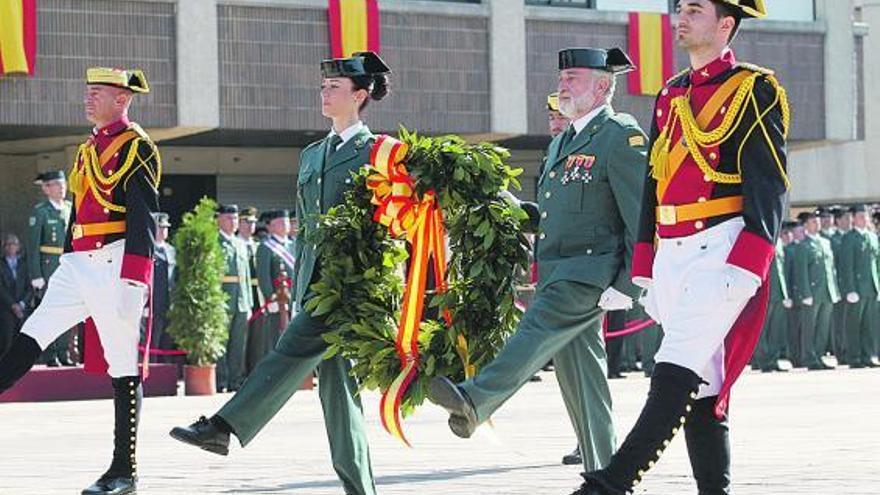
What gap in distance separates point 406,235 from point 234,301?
14790 mm

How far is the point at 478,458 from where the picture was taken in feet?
40.3

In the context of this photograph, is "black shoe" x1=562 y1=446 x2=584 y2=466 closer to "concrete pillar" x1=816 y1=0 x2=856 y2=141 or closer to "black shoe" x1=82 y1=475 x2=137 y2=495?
"black shoe" x1=82 y1=475 x2=137 y2=495

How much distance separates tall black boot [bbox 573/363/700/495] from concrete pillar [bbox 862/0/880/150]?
38.6 metres

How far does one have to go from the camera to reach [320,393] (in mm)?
8953

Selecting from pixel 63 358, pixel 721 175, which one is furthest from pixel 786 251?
pixel 721 175

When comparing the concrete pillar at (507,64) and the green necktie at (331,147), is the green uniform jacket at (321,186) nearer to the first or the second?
the green necktie at (331,147)

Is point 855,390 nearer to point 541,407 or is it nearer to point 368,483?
point 541,407

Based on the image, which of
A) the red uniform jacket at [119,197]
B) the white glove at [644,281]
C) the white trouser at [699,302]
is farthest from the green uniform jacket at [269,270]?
the white trouser at [699,302]

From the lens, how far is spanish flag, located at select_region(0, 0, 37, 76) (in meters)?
24.6

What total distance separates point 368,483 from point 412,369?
22.0 inches

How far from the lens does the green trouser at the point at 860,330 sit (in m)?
28.1

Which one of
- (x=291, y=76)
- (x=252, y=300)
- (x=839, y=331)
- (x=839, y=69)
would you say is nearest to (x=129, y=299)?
(x=252, y=300)

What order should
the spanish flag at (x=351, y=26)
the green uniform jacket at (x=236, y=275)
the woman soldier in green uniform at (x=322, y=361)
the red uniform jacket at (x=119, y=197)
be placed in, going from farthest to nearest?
the spanish flag at (x=351, y=26)
the green uniform jacket at (x=236, y=275)
the red uniform jacket at (x=119, y=197)
the woman soldier in green uniform at (x=322, y=361)

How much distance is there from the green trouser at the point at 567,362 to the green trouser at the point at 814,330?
19053 millimetres
